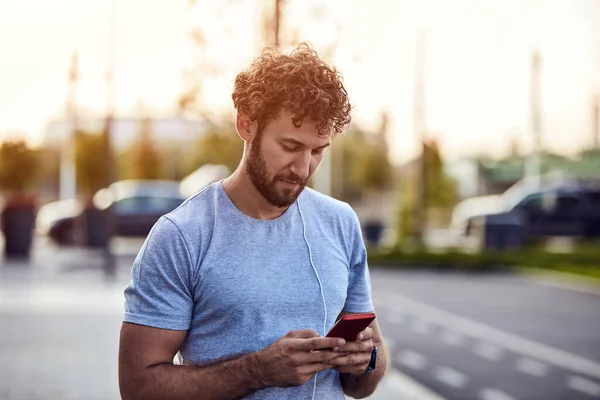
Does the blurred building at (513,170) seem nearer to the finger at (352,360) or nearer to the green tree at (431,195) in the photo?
the green tree at (431,195)

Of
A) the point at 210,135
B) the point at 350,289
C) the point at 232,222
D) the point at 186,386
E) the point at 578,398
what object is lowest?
the point at 578,398

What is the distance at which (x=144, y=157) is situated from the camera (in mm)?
64688

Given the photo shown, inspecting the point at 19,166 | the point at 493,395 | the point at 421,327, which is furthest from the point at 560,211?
the point at 493,395

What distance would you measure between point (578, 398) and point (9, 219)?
1901 cm

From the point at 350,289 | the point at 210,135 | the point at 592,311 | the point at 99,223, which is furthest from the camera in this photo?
the point at 99,223

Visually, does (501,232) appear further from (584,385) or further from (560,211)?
(584,385)

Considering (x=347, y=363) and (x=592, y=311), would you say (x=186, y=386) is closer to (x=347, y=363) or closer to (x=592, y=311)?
(x=347, y=363)

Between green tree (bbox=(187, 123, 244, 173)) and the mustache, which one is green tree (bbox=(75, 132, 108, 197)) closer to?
green tree (bbox=(187, 123, 244, 173))

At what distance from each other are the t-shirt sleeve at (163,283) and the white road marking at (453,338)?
9865mm

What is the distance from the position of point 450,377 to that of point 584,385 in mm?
1261

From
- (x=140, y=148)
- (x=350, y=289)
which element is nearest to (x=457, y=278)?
(x=350, y=289)

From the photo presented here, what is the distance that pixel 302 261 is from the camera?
287 centimetres

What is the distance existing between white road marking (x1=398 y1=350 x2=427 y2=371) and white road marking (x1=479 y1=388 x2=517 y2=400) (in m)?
1.21

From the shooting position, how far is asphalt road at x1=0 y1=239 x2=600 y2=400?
921 cm
